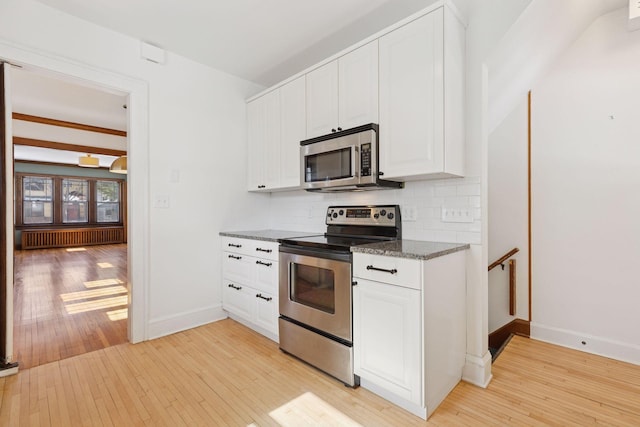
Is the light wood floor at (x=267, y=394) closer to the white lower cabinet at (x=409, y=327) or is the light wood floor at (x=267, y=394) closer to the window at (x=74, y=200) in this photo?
the white lower cabinet at (x=409, y=327)

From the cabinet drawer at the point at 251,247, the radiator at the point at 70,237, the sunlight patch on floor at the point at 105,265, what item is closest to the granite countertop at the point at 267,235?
the cabinet drawer at the point at 251,247

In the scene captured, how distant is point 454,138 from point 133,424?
251 centimetres

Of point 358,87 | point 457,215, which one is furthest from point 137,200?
point 457,215

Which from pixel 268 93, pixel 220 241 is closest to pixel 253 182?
pixel 220 241

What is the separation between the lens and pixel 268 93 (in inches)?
122

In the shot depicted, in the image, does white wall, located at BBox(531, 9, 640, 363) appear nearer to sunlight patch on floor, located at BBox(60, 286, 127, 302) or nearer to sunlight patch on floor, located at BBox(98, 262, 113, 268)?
sunlight patch on floor, located at BBox(60, 286, 127, 302)


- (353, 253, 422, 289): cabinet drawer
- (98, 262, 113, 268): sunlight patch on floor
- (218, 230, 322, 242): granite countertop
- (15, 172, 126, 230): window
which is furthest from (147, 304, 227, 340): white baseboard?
(15, 172, 126, 230): window

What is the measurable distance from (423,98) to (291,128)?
1318mm

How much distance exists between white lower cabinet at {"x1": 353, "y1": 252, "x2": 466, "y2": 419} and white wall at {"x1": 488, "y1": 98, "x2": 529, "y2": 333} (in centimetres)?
132

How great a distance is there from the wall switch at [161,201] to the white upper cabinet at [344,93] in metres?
1.47

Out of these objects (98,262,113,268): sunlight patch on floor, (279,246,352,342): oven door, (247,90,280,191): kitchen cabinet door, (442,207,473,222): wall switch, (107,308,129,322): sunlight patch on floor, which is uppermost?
(247,90,280,191): kitchen cabinet door

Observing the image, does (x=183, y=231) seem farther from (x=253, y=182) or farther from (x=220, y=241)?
(x=253, y=182)

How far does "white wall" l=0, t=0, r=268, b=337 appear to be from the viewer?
2410 mm

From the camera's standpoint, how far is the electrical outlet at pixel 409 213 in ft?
7.63
